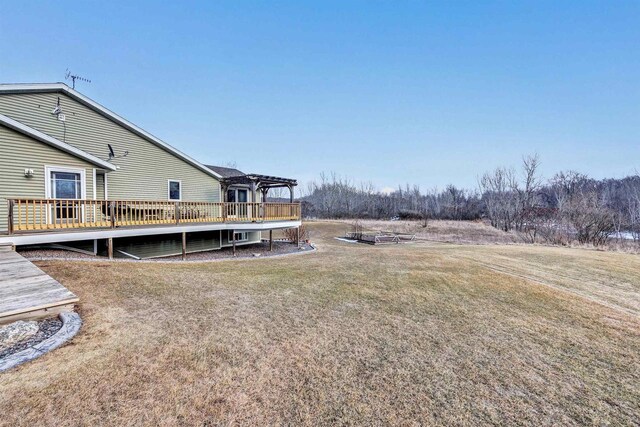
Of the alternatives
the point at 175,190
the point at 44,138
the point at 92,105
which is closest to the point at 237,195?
→ the point at 175,190

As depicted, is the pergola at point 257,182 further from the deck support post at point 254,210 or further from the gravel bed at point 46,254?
the gravel bed at point 46,254

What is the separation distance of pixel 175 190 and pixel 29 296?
1030cm

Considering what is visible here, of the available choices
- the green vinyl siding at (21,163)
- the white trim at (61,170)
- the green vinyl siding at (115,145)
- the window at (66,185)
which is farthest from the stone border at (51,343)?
the green vinyl siding at (115,145)

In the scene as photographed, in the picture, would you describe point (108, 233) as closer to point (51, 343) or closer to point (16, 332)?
point (16, 332)

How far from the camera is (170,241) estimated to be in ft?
43.8

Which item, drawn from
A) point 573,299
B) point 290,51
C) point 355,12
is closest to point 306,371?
point 573,299

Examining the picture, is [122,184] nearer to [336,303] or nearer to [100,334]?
[100,334]

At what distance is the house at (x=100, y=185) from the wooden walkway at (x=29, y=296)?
3.30m

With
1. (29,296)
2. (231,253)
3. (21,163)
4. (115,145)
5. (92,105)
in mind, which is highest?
(92,105)

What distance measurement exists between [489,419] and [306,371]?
6.13 ft

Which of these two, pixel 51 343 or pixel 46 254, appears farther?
pixel 46 254

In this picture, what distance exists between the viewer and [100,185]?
11.3 m

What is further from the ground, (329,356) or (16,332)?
(16,332)

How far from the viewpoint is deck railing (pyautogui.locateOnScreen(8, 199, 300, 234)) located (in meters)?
8.11
